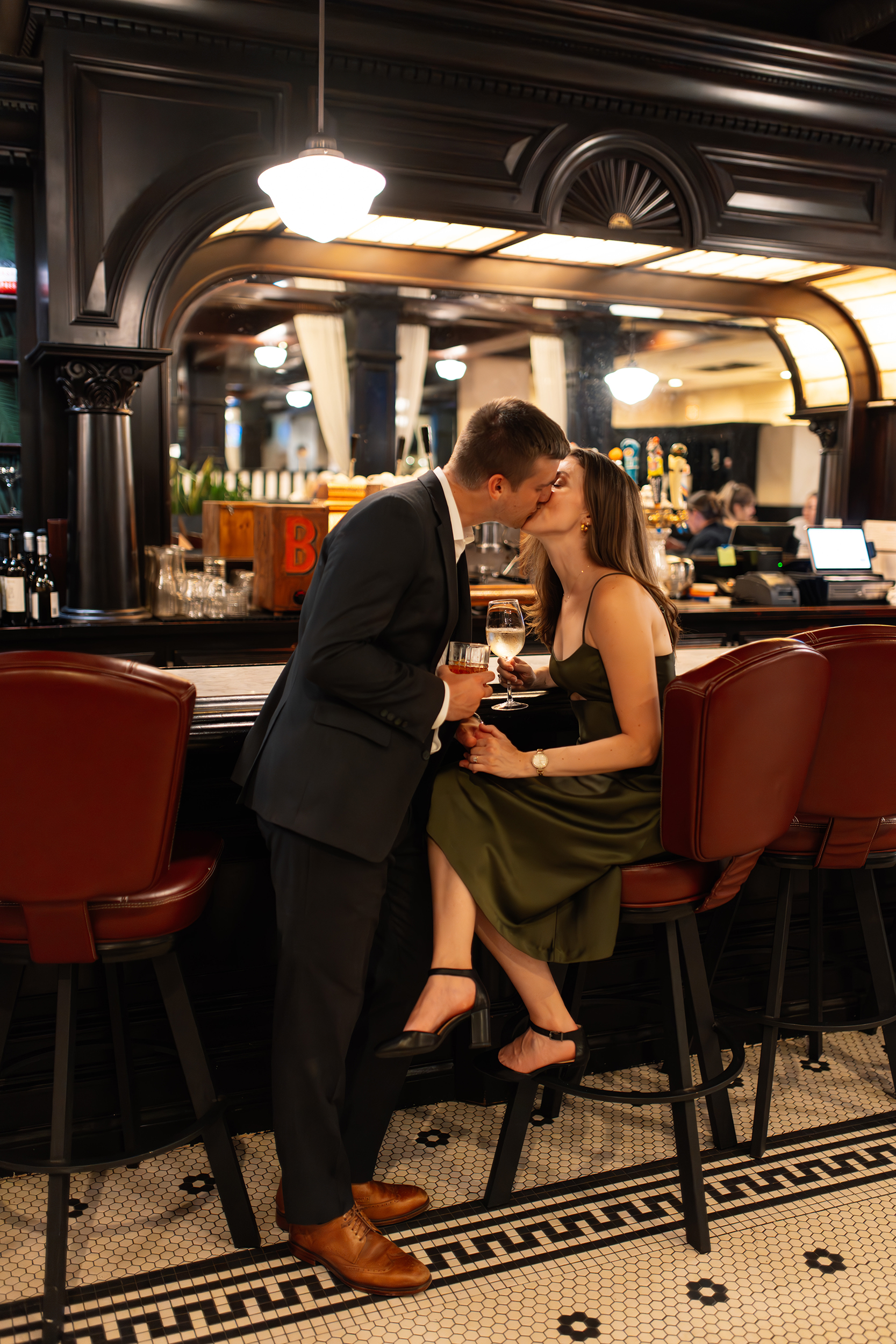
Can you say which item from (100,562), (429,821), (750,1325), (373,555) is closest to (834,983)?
(750,1325)

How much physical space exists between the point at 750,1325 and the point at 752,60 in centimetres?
502

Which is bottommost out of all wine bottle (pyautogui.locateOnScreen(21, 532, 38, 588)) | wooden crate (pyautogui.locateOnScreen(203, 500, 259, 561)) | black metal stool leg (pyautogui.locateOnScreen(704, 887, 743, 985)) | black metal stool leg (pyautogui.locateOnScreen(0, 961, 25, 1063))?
black metal stool leg (pyautogui.locateOnScreen(704, 887, 743, 985))

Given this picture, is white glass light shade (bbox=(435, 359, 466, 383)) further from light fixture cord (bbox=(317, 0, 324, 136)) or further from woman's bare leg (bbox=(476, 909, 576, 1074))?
woman's bare leg (bbox=(476, 909, 576, 1074))

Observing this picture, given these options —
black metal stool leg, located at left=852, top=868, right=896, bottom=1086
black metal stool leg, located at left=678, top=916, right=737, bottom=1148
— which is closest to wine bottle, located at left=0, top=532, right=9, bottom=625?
black metal stool leg, located at left=678, top=916, right=737, bottom=1148

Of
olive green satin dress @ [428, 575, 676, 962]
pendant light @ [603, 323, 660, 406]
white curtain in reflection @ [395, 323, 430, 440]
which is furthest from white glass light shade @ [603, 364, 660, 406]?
olive green satin dress @ [428, 575, 676, 962]

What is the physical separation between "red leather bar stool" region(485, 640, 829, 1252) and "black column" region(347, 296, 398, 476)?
6.49m

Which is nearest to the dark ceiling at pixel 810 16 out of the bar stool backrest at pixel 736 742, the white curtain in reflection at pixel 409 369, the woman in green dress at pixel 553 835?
the white curtain in reflection at pixel 409 369

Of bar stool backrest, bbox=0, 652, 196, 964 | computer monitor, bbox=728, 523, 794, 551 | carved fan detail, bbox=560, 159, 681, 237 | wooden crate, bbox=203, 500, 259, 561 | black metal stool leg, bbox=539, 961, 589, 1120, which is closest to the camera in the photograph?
bar stool backrest, bbox=0, 652, 196, 964

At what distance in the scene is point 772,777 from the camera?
210 centimetres

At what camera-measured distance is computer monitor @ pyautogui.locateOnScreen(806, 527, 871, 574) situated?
582 centimetres

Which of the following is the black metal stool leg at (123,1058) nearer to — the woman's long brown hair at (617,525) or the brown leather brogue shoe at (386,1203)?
the brown leather brogue shoe at (386,1203)

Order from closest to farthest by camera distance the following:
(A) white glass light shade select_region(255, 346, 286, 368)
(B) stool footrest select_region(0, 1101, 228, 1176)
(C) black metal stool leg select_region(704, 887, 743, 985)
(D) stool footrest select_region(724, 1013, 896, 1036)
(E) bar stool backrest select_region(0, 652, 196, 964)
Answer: (E) bar stool backrest select_region(0, 652, 196, 964), (B) stool footrest select_region(0, 1101, 228, 1176), (D) stool footrest select_region(724, 1013, 896, 1036), (C) black metal stool leg select_region(704, 887, 743, 985), (A) white glass light shade select_region(255, 346, 286, 368)

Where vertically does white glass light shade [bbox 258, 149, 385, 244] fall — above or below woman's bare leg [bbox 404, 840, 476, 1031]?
above

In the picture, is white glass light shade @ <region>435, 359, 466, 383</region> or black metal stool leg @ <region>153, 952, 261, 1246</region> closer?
black metal stool leg @ <region>153, 952, 261, 1246</region>
